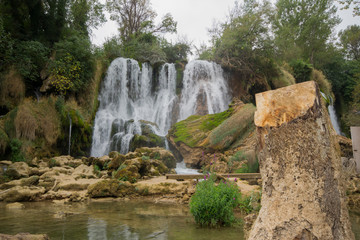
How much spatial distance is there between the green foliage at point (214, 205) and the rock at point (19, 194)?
499 cm

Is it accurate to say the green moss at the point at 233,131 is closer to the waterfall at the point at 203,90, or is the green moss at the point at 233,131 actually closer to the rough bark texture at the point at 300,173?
the waterfall at the point at 203,90

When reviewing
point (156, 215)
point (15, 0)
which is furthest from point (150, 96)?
point (156, 215)

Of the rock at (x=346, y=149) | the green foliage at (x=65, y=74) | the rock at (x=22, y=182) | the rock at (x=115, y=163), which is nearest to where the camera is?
the rock at (x=22, y=182)

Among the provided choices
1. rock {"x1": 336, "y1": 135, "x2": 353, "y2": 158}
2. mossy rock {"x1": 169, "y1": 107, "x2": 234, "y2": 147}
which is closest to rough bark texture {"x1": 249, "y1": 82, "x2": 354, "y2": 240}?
rock {"x1": 336, "y1": 135, "x2": 353, "y2": 158}

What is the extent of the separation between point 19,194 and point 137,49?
62.9 ft

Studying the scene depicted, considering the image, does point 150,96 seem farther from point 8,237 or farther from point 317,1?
point 317,1

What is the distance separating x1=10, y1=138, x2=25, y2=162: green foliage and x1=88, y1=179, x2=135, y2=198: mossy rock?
15.9 ft

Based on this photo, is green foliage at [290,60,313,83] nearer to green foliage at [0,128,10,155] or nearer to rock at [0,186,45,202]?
green foliage at [0,128,10,155]

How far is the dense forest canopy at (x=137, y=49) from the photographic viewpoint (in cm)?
1407

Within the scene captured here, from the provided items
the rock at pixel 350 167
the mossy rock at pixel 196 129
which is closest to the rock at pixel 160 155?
the mossy rock at pixel 196 129

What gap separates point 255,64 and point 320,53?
434 inches

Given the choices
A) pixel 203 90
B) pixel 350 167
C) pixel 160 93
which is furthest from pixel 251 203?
pixel 160 93

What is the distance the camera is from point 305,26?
87.1 ft

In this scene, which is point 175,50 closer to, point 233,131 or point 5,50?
point 5,50
